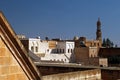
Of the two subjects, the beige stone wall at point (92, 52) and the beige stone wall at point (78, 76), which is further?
the beige stone wall at point (92, 52)

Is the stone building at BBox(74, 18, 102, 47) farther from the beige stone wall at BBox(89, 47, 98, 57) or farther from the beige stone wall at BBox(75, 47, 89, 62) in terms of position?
the beige stone wall at BBox(75, 47, 89, 62)

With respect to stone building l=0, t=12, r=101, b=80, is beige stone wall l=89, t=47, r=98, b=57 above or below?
above

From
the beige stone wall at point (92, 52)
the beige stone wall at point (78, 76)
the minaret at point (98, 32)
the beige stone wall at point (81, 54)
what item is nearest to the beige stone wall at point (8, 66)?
the beige stone wall at point (78, 76)

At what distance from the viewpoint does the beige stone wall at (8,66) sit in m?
4.39

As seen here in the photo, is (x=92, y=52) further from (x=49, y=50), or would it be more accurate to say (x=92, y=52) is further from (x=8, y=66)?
(x=8, y=66)

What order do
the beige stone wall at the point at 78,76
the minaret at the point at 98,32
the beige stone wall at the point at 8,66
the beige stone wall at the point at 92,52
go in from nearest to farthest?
1. the beige stone wall at the point at 8,66
2. the beige stone wall at the point at 78,76
3. the beige stone wall at the point at 92,52
4. the minaret at the point at 98,32

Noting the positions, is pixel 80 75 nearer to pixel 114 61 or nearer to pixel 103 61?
pixel 103 61

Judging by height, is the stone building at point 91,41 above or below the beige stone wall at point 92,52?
above

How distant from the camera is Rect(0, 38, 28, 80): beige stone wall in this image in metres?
4.39

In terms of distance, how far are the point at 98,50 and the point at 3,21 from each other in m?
66.6

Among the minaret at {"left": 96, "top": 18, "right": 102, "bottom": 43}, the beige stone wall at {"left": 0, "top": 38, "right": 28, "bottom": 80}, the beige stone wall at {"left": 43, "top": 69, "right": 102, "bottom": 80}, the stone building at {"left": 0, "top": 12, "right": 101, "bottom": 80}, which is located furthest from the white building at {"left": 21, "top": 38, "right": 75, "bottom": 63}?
the beige stone wall at {"left": 0, "top": 38, "right": 28, "bottom": 80}

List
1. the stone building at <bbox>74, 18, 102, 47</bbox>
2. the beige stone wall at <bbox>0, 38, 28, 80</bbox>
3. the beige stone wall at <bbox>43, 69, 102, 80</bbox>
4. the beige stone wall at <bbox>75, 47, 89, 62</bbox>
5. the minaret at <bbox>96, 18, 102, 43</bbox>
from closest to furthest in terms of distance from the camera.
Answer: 1. the beige stone wall at <bbox>0, 38, 28, 80</bbox>
2. the beige stone wall at <bbox>43, 69, 102, 80</bbox>
3. the beige stone wall at <bbox>75, 47, 89, 62</bbox>
4. the stone building at <bbox>74, 18, 102, 47</bbox>
5. the minaret at <bbox>96, 18, 102, 43</bbox>

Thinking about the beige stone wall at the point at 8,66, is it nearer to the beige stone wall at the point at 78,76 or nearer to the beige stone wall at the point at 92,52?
the beige stone wall at the point at 78,76

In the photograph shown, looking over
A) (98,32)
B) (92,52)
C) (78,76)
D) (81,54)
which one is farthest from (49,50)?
(78,76)
